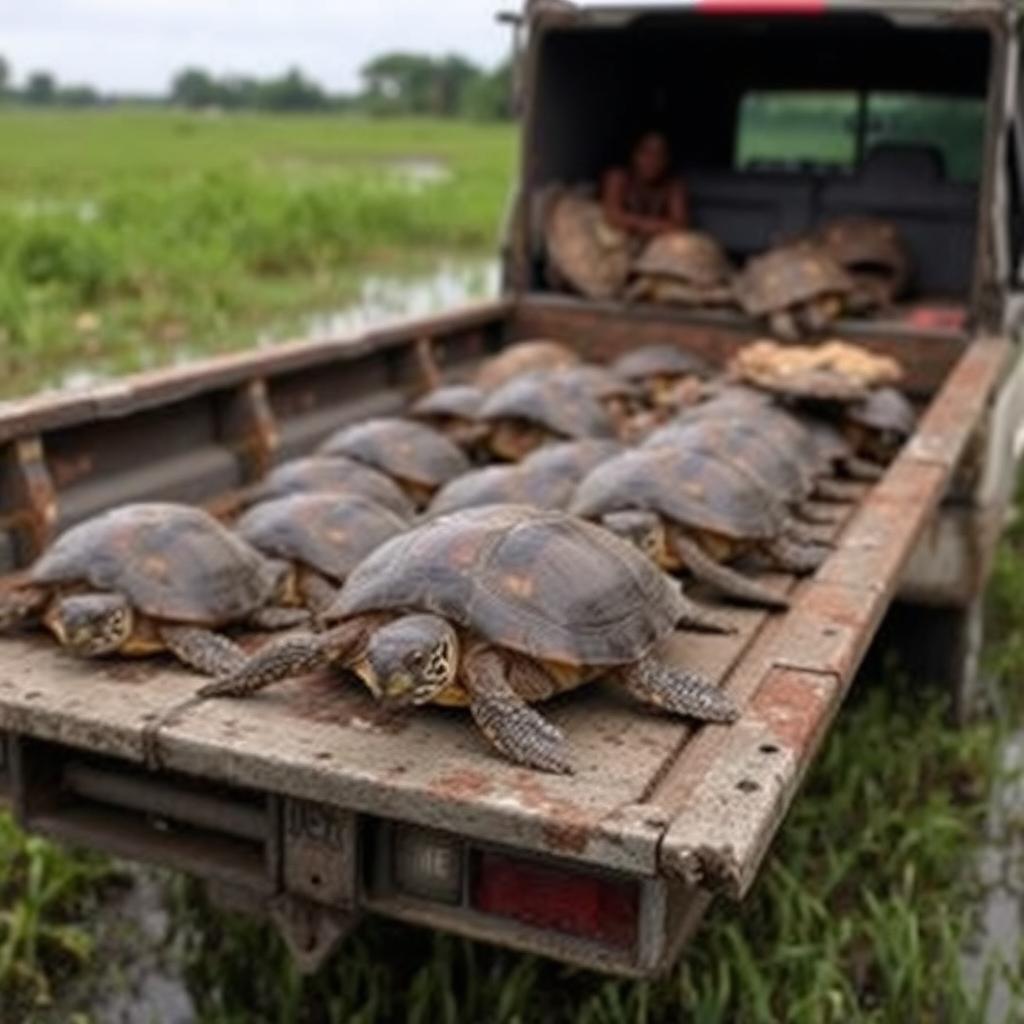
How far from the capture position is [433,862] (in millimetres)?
2457

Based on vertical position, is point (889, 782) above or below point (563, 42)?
below

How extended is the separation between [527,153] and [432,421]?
1.94m

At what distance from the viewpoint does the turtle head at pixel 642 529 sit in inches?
135

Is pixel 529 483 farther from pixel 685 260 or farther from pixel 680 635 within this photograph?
pixel 685 260

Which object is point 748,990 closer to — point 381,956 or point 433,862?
point 381,956

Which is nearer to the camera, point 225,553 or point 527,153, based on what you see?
point 225,553

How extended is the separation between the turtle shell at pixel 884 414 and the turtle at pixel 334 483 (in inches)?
63.4

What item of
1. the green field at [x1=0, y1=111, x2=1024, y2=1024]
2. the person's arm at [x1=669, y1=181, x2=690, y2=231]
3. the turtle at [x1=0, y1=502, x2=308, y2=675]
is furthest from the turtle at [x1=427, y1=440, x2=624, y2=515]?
the person's arm at [x1=669, y1=181, x2=690, y2=231]

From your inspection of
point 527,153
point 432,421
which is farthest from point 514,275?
point 432,421

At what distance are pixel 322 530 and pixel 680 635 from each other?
873mm

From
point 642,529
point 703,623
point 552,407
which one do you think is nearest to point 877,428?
point 552,407

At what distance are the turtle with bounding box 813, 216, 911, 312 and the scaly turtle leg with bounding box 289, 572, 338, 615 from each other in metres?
3.75

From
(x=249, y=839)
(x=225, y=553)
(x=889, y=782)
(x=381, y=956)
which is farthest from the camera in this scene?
(x=889, y=782)

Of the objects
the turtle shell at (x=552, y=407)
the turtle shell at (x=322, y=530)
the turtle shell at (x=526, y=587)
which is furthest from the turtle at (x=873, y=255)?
the turtle shell at (x=526, y=587)
